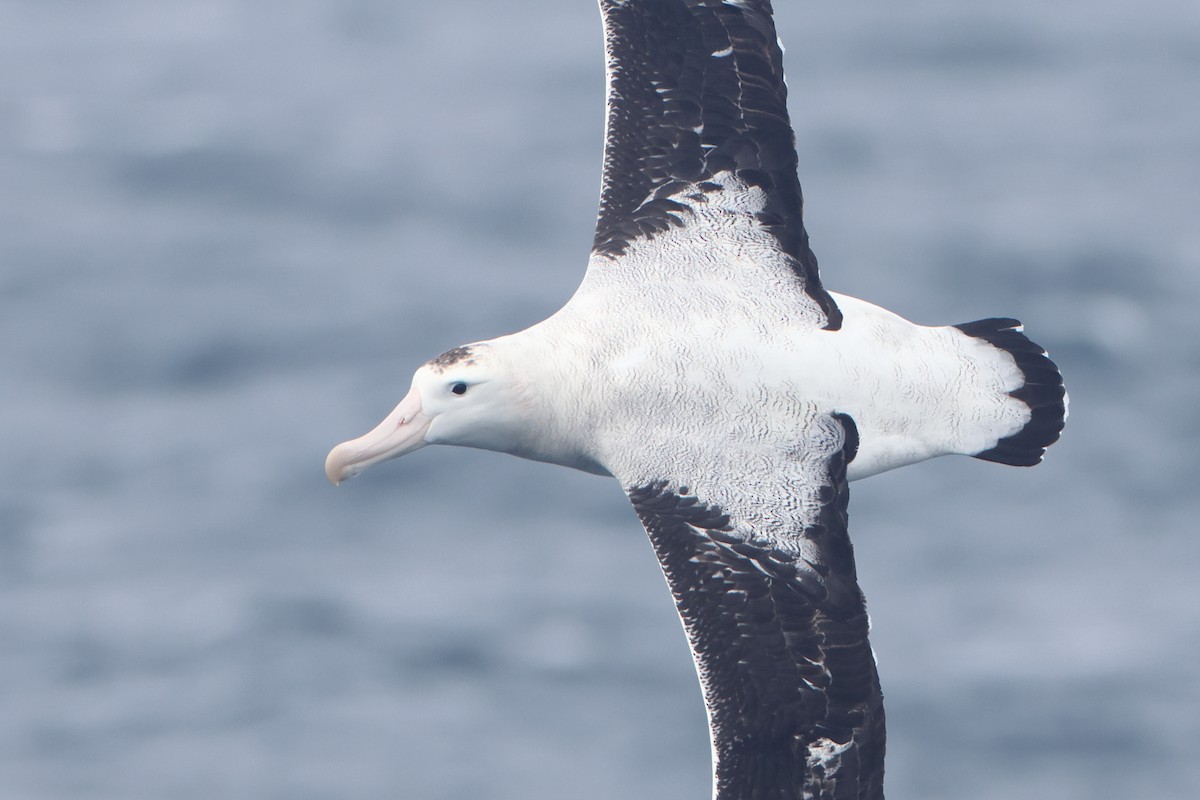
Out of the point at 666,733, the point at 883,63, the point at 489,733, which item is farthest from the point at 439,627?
the point at 883,63

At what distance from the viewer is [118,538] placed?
84.2 ft

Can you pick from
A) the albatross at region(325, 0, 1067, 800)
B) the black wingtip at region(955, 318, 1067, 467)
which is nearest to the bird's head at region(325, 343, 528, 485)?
the albatross at region(325, 0, 1067, 800)

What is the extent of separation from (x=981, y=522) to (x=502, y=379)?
50.3 ft

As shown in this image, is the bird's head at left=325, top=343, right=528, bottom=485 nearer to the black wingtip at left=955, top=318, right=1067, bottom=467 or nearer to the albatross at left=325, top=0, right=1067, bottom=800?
the albatross at left=325, top=0, right=1067, bottom=800

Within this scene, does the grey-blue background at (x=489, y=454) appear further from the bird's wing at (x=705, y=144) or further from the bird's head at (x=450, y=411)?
the bird's head at (x=450, y=411)

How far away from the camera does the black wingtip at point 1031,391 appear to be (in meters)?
10.4

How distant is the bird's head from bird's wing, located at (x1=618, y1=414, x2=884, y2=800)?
1051 mm

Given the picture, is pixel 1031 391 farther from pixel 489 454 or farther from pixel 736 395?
pixel 489 454

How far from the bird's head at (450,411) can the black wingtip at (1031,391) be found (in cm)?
278

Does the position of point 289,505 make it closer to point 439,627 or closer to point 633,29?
point 439,627

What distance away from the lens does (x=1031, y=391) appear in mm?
10516

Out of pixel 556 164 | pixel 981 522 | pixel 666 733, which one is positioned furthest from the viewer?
pixel 556 164

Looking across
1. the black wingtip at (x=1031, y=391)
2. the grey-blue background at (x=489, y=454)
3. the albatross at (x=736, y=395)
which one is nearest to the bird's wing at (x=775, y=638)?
the albatross at (x=736, y=395)

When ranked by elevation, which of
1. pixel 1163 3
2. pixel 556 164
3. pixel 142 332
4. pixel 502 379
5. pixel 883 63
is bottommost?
pixel 502 379
